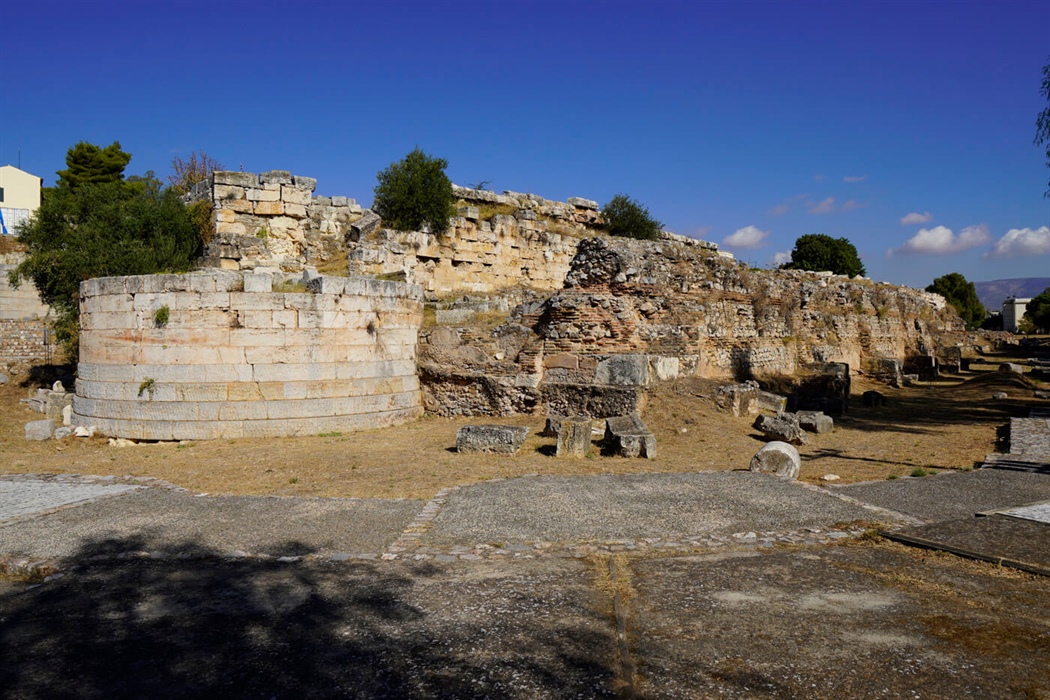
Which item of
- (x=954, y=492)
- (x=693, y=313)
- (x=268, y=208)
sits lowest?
(x=954, y=492)

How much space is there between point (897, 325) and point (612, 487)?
76.5 ft

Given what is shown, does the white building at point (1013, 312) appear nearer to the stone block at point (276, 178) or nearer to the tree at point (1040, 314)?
the tree at point (1040, 314)

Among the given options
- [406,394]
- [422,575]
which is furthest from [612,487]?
[406,394]

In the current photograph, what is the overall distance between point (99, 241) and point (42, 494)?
12240 mm

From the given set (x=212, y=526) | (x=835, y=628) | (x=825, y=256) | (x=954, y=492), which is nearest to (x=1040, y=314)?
(x=825, y=256)

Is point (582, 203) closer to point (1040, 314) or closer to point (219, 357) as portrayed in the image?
point (219, 357)

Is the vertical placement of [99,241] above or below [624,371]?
above

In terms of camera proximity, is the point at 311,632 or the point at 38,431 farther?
the point at 38,431

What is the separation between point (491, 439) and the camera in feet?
35.8

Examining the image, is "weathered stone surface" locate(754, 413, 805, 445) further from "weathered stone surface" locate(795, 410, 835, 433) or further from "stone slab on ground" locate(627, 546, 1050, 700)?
"stone slab on ground" locate(627, 546, 1050, 700)

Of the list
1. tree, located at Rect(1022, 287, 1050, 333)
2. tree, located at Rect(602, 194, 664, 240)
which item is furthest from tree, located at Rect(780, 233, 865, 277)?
tree, located at Rect(602, 194, 664, 240)

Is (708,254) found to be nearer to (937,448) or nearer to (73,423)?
(937,448)

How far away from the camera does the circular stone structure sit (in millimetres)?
12320

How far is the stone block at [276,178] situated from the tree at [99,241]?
2.33 meters
